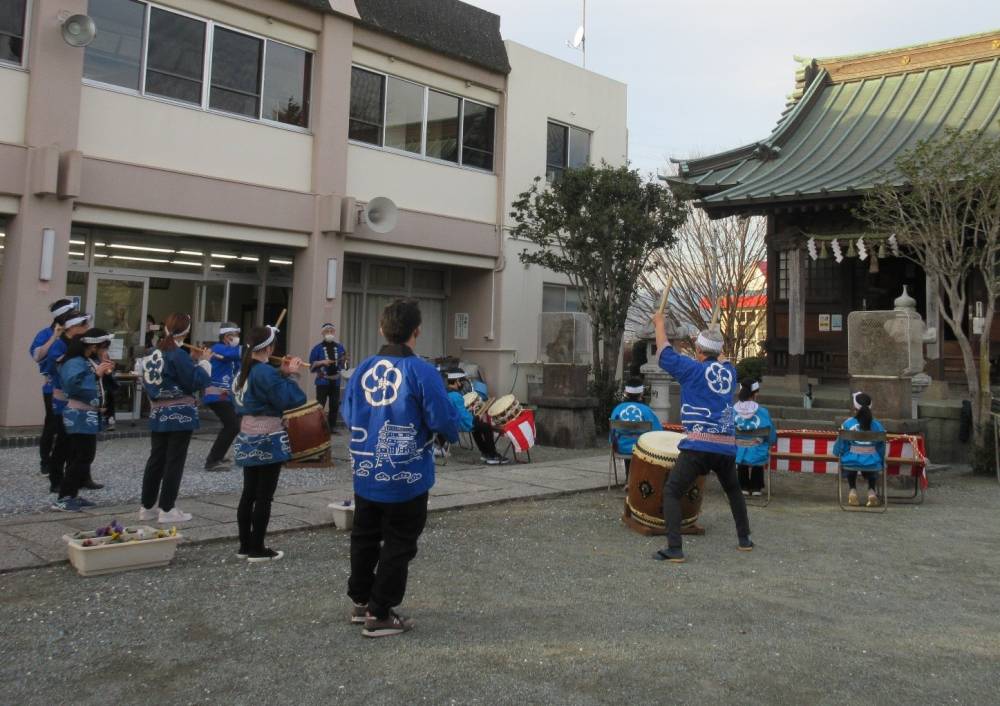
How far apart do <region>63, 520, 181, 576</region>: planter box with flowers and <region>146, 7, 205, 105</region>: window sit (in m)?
9.20

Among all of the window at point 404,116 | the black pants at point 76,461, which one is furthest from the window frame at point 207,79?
the black pants at point 76,461

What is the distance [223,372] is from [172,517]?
2936 mm

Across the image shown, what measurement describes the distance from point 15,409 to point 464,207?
901 cm

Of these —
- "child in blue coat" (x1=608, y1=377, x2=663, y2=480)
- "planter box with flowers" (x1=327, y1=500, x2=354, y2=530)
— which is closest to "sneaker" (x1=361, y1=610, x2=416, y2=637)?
"planter box with flowers" (x1=327, y1=500, x2=354, y2=530)

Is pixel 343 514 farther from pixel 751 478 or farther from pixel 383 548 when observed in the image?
pixel 751 478

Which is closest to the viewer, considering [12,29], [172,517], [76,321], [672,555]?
[672,555]

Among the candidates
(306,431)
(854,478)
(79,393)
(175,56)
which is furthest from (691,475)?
(175,56)

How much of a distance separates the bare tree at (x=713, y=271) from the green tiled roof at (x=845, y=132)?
33.5 feet

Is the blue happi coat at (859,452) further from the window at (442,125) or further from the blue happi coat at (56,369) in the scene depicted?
the window at (442,125)

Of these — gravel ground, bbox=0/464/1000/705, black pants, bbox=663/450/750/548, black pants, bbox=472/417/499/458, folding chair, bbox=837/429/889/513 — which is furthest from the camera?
black pants, bbox=472/417/499/458

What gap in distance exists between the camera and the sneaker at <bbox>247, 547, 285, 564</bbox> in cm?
566

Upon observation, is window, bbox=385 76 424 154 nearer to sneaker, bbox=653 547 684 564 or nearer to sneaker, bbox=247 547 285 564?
sneaker, bbox=247 547 285 564

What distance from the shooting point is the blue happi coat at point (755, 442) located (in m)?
8.77

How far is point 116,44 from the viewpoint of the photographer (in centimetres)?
1230
